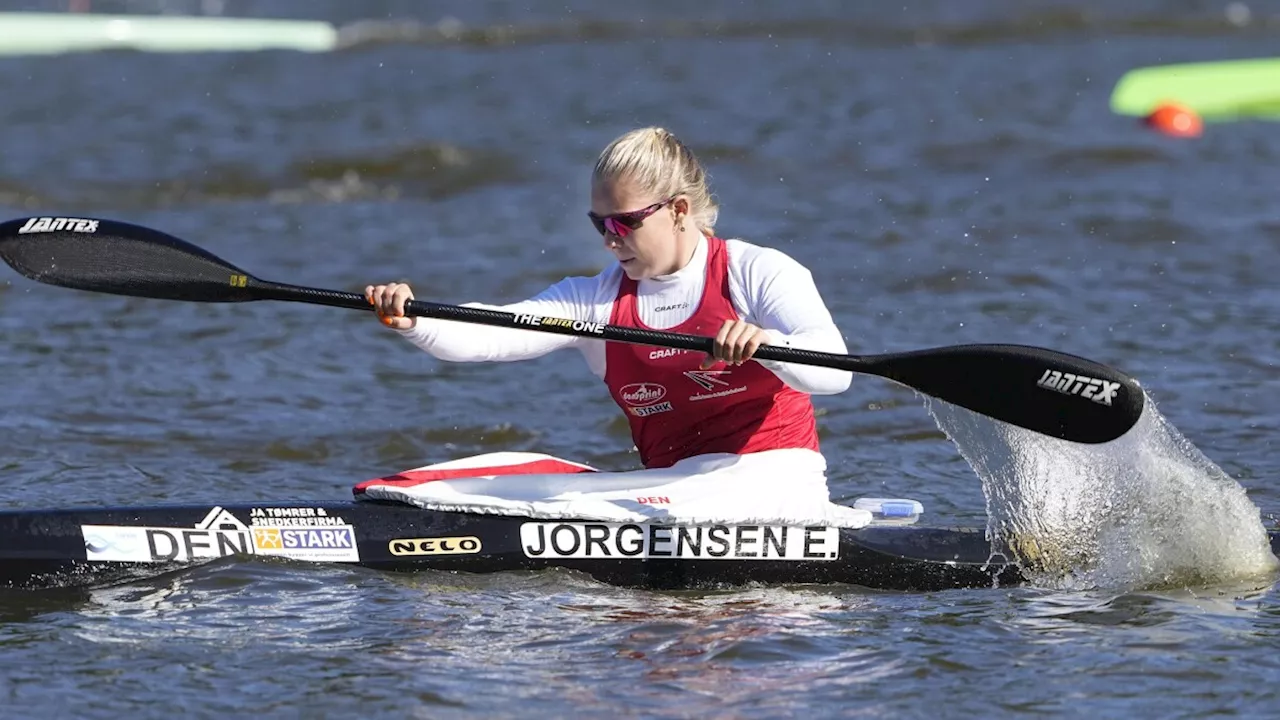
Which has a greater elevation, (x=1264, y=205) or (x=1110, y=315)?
(x=1264, y=205)

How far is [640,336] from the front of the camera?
17.2 feet

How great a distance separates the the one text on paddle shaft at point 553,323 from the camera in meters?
5.33

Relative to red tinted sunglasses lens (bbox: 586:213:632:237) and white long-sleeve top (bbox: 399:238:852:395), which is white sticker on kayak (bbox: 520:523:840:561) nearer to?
white long-sleeve top (bbox: 399:238:852:395)

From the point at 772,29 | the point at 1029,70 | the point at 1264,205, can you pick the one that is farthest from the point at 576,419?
the point at 772,29

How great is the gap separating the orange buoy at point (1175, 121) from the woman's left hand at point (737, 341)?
12.0m

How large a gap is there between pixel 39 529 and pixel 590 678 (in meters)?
1.87

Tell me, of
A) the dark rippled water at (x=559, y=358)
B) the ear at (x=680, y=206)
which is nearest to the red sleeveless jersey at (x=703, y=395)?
the ear at (x=680, y=206)

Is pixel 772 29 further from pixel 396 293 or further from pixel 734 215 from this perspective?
pixel 396 293

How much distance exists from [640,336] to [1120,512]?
5.79ft

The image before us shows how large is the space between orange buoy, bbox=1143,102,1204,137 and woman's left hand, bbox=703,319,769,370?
12013mm

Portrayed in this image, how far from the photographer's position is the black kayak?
18.0ft

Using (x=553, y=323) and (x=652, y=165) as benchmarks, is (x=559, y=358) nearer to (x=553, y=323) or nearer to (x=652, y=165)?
(x=553, y=323)

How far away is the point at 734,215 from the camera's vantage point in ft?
42.1

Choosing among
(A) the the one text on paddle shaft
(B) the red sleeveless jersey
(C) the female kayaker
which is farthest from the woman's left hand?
(A) the the one text on paddle shaft
